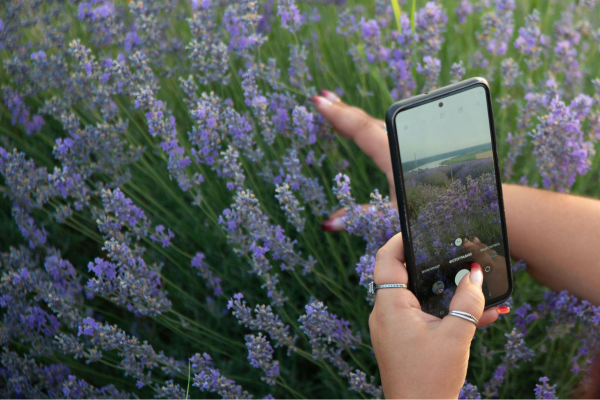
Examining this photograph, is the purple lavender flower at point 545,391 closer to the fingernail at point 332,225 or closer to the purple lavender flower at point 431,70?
the fingernail at point 332,225

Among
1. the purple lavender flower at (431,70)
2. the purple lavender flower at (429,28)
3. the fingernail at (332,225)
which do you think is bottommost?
the fingernail at (332,225)

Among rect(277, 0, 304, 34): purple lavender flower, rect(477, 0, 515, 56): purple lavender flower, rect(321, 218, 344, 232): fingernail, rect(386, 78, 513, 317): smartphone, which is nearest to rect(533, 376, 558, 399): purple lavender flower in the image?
rect(386, 78, 513, 317): smartphone

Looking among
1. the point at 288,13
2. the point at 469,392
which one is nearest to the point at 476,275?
the point at 469,392

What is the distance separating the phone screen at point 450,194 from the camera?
999mm

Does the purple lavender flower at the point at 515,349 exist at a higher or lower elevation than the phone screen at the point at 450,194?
lower

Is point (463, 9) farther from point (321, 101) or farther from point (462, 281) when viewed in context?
point (462, 281)

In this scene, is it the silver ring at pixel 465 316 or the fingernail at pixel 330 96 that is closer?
the silver ring at pixel 465 316

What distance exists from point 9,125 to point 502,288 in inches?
78.0

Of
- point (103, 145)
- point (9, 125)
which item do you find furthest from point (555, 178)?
point (9, 125)

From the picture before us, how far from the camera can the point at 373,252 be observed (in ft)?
4.07

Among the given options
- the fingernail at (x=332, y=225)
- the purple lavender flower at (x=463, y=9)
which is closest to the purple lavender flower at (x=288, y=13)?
the fingernail at (x=332, y=225)

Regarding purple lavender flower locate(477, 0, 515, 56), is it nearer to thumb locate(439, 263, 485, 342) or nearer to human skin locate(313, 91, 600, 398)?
human skin locate(313, 91, 600, 398)

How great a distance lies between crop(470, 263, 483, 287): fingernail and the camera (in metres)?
1.01

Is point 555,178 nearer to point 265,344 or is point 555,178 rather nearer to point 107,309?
point 265,344
